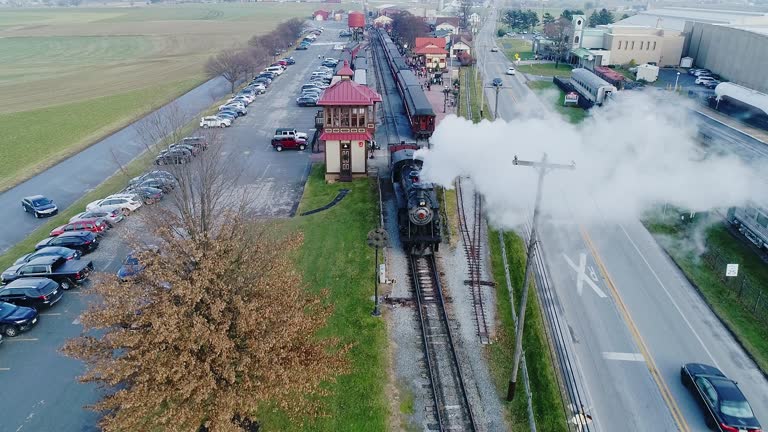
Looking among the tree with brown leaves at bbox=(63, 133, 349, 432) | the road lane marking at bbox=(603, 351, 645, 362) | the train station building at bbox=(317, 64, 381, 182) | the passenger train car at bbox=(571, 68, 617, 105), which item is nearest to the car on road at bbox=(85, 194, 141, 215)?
the train station building at bbox=(317, 64, 381, 182)

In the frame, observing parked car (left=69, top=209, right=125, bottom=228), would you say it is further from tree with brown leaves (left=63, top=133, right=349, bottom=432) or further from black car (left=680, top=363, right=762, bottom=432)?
black car (left=680, top=363, right=762, bottom=432)

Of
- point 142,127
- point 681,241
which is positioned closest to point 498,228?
point 681,241

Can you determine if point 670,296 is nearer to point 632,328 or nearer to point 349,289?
point 632,328

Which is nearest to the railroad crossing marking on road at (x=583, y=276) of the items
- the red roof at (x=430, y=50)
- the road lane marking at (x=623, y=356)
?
the road lane marking at (x=623, y=356)

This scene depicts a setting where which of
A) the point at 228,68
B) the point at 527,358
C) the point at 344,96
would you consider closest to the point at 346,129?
the point at 344,96

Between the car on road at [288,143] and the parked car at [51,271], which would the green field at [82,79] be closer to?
the parked car at [51,271]

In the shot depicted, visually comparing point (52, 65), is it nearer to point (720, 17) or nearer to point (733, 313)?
point (733, 313)
